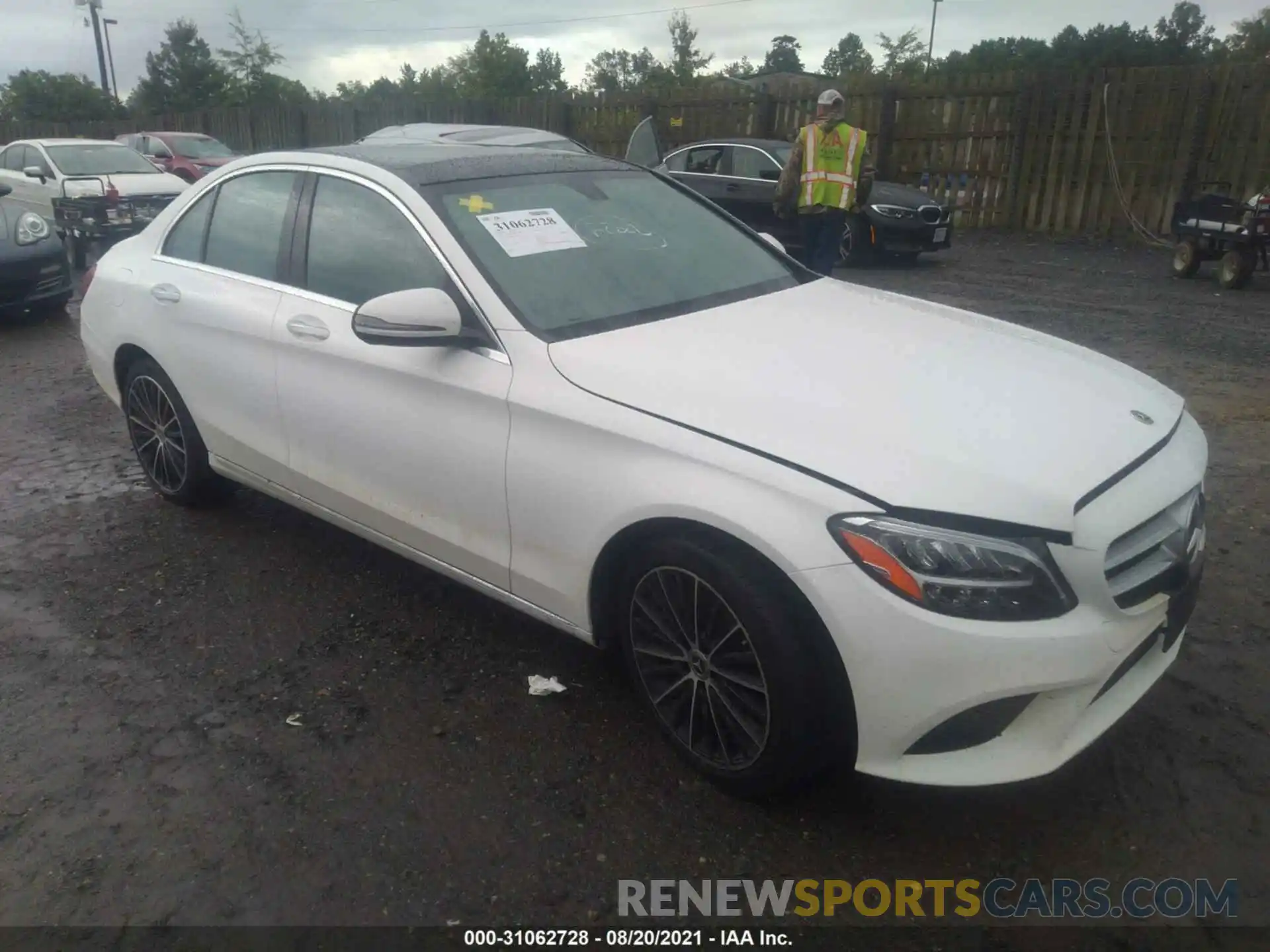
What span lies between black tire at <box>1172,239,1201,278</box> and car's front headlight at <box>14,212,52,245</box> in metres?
11.5

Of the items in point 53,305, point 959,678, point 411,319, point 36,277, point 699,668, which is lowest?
point 53,305

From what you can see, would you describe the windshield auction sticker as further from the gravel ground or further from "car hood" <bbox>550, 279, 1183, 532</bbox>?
the gravel ground

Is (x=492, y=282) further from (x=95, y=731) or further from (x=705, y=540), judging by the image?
(x=95, y=731)

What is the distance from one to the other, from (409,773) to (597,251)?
1826mm

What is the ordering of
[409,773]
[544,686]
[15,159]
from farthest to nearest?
1. [15,159]
2. [544,686]
3. [409,773]

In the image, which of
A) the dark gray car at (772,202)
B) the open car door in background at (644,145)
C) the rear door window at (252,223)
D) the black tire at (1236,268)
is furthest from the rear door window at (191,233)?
the black tire at (1236,268)

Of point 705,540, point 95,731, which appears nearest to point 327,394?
point 95,731

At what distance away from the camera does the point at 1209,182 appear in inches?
495

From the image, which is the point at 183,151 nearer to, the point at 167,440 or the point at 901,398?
the point at 167,440

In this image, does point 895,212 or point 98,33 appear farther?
point 98,33

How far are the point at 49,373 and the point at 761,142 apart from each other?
28.8 feet

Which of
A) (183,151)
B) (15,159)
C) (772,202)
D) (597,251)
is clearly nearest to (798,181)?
(772,202)

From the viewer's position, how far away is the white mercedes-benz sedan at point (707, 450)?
2.27 meters

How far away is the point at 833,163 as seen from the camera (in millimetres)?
7684
